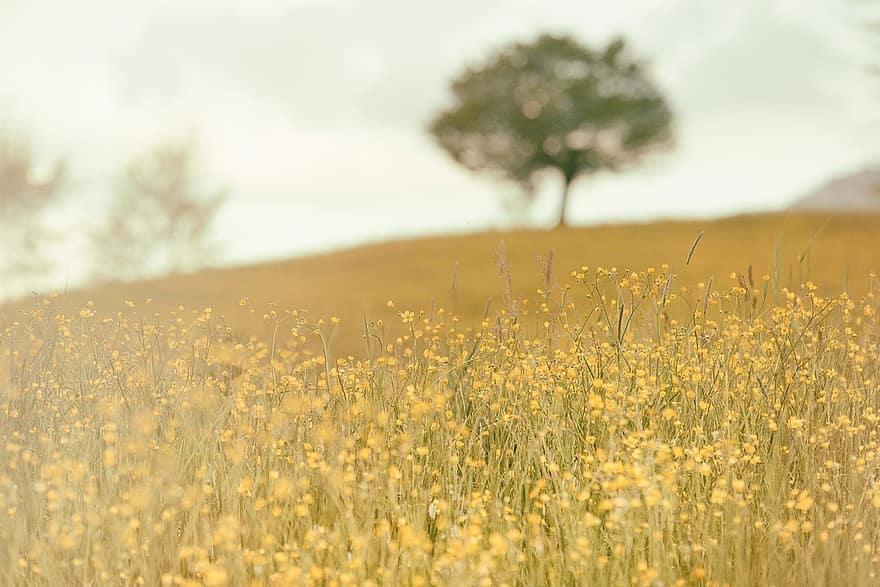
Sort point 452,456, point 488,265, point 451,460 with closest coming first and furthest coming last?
point 451,460, point 452,456, point 488,265

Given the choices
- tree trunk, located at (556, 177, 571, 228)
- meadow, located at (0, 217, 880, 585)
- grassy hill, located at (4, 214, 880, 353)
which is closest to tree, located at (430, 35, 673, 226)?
tree trunk, located at (556, 177, 571, 228)

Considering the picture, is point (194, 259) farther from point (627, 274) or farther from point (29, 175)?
point (627, 274)

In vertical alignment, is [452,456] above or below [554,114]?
below

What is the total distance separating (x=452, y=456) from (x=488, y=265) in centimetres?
1565

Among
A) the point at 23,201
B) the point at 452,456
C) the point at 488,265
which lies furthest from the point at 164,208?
the point at 452,456

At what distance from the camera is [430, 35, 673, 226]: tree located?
1384 inches

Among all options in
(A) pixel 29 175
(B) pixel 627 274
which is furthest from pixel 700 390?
(A) pixel 29 175

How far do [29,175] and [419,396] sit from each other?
27897 millimetres

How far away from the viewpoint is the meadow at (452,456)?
3.64m

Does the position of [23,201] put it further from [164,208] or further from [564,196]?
[564,196]

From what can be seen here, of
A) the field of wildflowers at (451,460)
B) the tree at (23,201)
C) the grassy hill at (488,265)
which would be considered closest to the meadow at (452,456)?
the field of wildflowers at (451,460)

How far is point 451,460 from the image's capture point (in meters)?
3.86

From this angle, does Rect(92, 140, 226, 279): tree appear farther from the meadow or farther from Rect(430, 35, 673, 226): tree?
the meadow

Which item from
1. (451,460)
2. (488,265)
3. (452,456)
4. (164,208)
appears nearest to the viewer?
(451,460)
